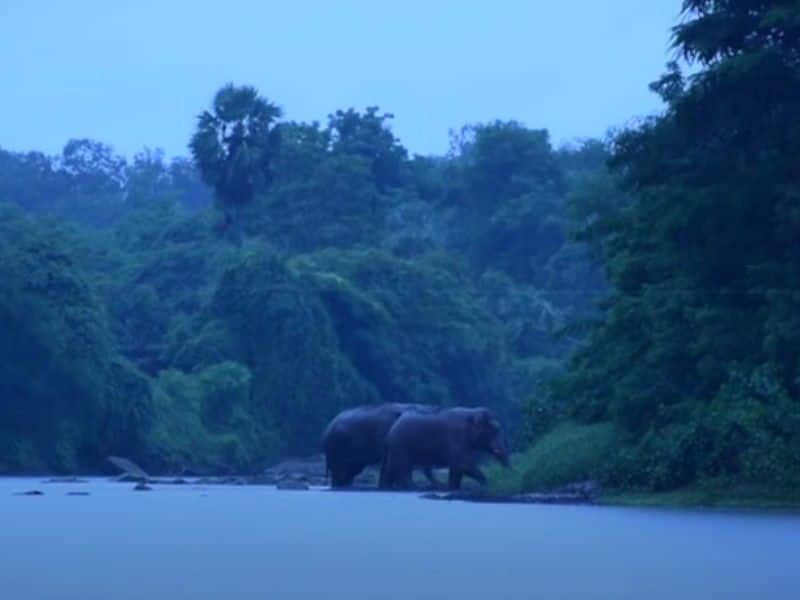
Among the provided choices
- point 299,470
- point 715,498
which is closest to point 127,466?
point 299,470

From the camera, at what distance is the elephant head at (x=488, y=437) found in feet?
106

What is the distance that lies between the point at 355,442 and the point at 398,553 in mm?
21615

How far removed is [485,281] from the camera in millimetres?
69125

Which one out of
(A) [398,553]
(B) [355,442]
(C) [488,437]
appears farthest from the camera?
(B) [355,442]

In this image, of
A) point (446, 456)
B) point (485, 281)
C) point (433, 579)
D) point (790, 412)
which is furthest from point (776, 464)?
point (485, 281)

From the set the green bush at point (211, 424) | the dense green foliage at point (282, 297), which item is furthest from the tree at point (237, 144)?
the green bush at point (211, 424)

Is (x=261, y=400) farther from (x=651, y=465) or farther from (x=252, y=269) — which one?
(x=651, y=465)

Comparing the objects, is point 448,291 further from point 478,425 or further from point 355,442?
point 478,425

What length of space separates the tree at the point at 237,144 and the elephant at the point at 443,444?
1265 inches

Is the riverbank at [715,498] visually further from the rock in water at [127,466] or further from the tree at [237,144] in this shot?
the tree at [237,144]

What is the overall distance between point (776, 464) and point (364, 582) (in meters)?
9.54

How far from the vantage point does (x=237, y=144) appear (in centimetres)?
6575

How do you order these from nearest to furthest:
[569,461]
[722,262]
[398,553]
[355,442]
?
[398,553] → [722,262] → [569,461] → [355,442]

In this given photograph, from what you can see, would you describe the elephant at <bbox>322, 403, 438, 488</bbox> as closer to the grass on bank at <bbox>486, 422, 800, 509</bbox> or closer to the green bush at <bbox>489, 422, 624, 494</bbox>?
the grass on bank at <bbox>486, 422, 800, 509</bbox>
